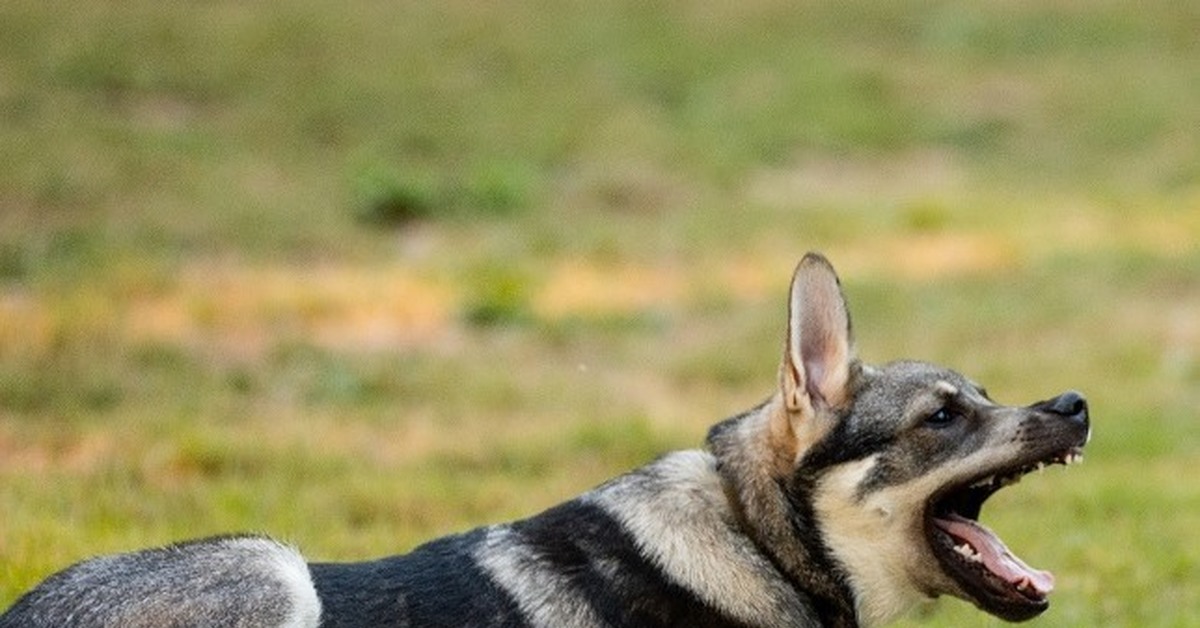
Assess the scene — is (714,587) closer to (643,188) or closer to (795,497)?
(795,497)

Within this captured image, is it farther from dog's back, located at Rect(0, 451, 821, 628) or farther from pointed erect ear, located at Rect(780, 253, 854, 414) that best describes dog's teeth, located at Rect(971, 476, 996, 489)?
dog's back, located at Rect(0, 451, 821, 628)

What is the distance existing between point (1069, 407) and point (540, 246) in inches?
425

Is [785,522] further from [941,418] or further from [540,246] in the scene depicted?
[540,246]

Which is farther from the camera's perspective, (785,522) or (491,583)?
(785,522)

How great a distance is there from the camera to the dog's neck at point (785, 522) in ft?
22.6

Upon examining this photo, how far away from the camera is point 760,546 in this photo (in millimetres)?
6918

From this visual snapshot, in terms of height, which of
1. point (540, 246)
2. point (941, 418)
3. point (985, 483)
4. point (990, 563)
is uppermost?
point (540, 246)

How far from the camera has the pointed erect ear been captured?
6930 mm

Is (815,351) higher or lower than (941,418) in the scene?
higher

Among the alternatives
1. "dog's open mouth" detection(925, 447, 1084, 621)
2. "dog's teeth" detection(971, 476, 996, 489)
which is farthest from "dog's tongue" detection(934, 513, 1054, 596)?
"dog's teeth" detection(971, 476, 996, 489)

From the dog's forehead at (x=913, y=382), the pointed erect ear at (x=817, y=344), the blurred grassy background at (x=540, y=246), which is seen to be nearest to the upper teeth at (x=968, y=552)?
the dog's forehead at (x=913, y=382)

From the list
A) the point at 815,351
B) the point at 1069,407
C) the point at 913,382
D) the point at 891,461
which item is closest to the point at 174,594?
the point at 815,351

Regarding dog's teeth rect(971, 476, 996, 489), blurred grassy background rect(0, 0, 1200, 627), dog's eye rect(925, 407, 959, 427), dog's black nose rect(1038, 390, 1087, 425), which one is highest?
blurred grassy background rect(0, 0, 1200, 627)

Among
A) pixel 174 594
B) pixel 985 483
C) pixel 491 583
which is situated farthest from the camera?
pixel 985 483
